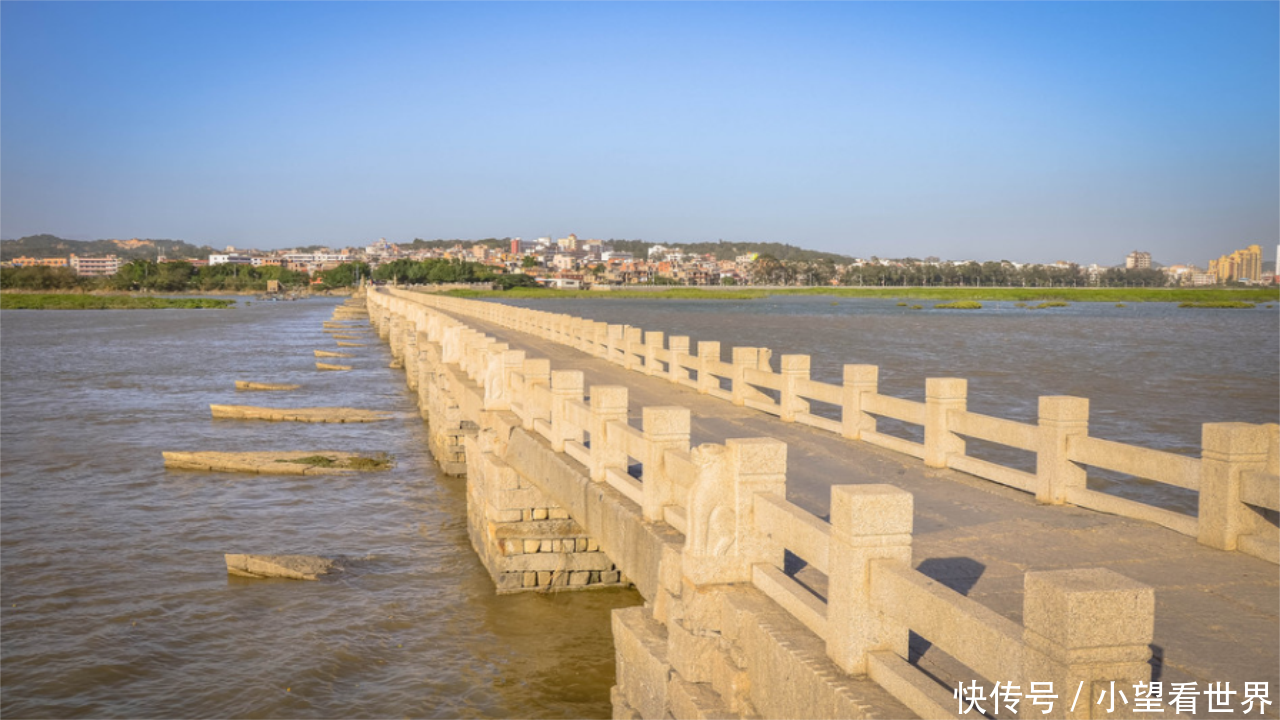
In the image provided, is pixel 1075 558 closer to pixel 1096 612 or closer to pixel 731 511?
pixel 731 511

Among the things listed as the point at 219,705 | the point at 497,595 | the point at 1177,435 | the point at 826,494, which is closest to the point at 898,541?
the point at 826,494

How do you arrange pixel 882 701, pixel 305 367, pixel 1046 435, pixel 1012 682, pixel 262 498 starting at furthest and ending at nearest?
pixel 305 367, pixel 262 498, pixel 1046 435, pixel 882 701, pixel 1012 682

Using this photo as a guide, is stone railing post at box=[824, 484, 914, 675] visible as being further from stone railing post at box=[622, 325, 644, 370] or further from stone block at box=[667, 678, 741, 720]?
stone railing post at box=[622, 325, 644, 370]

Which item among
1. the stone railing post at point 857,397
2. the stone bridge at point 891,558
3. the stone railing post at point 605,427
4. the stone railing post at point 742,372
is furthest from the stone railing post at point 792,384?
the stone railing post at point 605,427

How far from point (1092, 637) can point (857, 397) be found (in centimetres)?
885

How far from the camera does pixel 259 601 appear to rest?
12.7 m

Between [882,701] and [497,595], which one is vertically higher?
[882,701]

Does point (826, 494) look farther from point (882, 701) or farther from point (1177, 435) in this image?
point (1177, 435)

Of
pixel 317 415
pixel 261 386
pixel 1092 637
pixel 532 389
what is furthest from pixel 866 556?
pixel 261 386

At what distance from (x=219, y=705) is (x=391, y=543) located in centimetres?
559

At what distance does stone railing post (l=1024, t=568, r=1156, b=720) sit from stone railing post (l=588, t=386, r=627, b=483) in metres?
5.94

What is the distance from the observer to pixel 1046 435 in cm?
872

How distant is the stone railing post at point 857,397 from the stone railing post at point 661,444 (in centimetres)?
483

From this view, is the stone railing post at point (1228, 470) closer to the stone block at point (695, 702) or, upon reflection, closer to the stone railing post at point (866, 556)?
the stone railing post at point (866, 556)
